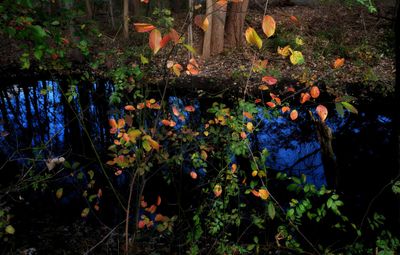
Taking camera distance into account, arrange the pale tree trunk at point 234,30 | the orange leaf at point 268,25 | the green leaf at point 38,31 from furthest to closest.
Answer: the pale tree trunk at point 234,30
the green leaf at point 38,31
the orange leaf at point 268,25

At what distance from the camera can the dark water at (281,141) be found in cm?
618

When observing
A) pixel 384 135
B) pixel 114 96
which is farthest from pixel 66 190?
pixel 384 135

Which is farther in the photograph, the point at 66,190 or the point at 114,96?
the point at 66,190

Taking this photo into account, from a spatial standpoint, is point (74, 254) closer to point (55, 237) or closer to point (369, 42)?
point (55, 237)

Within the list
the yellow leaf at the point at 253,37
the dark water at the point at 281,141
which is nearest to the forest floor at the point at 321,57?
the dark water at the point at 281,141

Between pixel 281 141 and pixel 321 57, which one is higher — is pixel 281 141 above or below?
below

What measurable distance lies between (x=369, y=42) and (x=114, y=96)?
1175cm

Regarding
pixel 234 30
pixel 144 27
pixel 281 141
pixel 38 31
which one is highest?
pixel 144 27

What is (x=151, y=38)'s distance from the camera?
138 cm

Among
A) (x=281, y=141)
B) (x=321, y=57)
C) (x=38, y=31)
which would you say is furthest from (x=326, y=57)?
(x=38, y=31)

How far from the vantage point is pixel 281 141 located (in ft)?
25.0

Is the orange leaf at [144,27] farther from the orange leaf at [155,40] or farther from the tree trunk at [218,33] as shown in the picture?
the tree trunk at [218,33]

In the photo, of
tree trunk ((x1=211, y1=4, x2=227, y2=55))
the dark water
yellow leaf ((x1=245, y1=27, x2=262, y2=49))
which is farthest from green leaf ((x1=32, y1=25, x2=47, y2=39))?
tree trunk ((x1=211, y1=4, x2=227, y2=55))

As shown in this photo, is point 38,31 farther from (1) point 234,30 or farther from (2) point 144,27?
(1) point 234,30
